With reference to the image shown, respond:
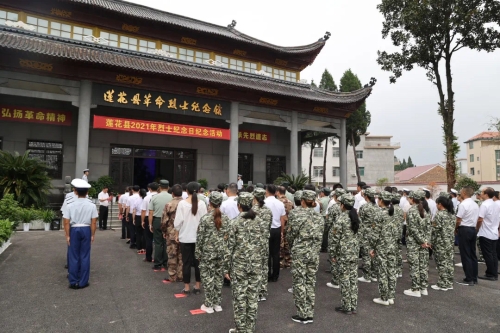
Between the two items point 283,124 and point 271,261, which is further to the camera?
point 283,124

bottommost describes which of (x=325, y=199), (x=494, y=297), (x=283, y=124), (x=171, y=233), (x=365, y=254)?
(x=494, y=297)

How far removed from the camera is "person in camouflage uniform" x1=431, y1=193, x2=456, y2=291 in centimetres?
562

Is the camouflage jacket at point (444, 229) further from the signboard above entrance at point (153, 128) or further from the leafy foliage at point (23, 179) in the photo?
the leafy foliage at point (23, 179)

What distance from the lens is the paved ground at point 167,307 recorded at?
393 cm

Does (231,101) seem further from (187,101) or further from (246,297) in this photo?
(246,297)

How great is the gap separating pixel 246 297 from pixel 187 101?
42.1ft

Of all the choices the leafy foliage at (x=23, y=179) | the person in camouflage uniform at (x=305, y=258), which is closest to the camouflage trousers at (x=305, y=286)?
the person in camouflage uniform at (x=305, y=258)

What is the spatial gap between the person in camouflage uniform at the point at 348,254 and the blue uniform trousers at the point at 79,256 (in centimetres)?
412

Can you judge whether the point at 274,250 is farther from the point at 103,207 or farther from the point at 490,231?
the point at 103,207

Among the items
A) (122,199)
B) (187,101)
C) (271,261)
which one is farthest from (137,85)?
(271,261)

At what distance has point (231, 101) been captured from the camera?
1608 centimetres

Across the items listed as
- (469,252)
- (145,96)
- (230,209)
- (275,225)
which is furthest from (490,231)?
(145,96)

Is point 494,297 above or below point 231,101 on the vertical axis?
below

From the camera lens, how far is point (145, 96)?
1421 cm
